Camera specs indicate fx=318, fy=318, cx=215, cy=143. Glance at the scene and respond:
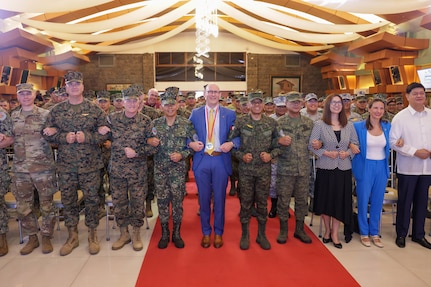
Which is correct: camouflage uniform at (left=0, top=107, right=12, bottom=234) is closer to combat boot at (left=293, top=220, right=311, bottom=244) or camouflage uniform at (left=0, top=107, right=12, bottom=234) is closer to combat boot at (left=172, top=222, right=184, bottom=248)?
combat boot at (left=172, top=222, right=184, bottom=248)

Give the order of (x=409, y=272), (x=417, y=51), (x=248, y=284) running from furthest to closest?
(x=417, y=51) < (x=409, y=272) < (x=248, y=284)

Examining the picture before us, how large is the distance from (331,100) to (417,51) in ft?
23.0

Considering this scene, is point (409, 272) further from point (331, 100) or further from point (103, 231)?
point (103, 231)

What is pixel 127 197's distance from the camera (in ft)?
11.4

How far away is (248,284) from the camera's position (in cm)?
277

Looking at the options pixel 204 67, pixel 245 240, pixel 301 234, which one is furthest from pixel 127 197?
pixel 204 67

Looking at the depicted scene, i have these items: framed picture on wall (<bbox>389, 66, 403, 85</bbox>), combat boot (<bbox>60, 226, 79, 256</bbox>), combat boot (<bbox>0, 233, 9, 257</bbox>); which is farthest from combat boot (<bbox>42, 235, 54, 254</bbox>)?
framed picture on wall (<bbox>389, 66, 403, 85</bbox>)

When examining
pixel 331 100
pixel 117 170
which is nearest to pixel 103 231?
pixel 117 170

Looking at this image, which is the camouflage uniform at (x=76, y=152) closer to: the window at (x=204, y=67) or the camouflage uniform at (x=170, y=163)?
the camouflage uniform at (x=170, y=163)

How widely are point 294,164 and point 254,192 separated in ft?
1.74

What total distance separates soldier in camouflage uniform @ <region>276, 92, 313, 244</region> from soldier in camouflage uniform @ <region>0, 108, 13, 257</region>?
112 inches

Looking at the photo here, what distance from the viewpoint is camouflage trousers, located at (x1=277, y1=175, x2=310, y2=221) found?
3.50 meters

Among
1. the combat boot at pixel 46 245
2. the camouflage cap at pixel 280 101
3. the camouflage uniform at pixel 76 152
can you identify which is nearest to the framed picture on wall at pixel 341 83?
the camouflage cap at pixel 280 101

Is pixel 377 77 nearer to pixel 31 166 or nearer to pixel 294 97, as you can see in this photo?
pixel 294 97
